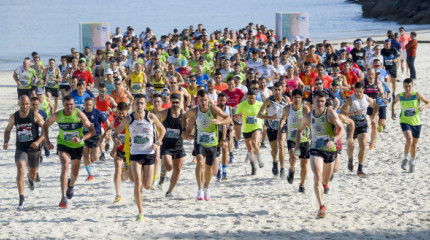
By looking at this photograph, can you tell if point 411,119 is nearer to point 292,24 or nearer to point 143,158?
point 143,158

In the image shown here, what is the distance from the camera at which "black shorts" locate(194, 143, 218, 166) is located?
10.2 meters

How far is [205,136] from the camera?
10156 mm

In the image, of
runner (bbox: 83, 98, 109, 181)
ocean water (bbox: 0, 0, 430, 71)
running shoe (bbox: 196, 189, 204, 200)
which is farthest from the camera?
ocean water (bbox: 0, 0, 430, 71)

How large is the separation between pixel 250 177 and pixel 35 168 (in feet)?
12.2

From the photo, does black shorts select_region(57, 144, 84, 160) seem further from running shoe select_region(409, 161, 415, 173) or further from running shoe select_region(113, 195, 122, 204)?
running shoe select_region(409, 161, 415, 173)

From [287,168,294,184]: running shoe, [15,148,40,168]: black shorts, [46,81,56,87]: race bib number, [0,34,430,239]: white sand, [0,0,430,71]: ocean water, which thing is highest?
[0,0,430,71]: ocean water

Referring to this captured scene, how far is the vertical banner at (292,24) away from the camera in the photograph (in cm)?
2778

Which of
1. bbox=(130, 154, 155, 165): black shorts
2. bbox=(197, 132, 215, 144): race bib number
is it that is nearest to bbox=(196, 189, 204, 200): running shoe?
bbox=(197, 132, 215, 144): race bib number

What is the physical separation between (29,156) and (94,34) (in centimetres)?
1753

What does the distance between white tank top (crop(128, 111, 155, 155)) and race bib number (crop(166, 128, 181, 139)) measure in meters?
1.08

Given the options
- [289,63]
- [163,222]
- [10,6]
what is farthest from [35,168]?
[10,6]

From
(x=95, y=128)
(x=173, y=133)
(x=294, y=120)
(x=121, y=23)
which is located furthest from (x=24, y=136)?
(x=121, y=23)

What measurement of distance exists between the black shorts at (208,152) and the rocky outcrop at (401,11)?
59.1 metres

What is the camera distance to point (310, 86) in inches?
595
